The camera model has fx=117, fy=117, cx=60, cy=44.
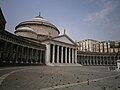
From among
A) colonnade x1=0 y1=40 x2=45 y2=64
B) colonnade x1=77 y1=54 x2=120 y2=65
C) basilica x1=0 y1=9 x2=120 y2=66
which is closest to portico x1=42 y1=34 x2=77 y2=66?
basilica x1=0 y1=9 x2=120 y2=66

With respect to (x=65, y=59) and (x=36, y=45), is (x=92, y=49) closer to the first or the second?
(x=65, y=59)

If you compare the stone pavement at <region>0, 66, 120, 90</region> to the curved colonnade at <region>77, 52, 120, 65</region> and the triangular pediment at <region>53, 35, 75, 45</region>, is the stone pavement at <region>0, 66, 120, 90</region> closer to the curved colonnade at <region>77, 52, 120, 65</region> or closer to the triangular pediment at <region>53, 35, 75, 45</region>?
the triangular pediment at <region>53, 35, 75, 45</region>

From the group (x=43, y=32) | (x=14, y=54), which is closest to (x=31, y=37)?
(x=43, y=32)

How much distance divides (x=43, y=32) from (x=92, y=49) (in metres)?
73.2

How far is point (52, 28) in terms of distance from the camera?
2504 inches

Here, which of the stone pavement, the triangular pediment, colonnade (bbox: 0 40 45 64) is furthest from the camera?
the triangular pediment

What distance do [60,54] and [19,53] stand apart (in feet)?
67.0

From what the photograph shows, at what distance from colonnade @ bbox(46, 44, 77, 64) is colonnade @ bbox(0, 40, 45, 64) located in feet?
11.3

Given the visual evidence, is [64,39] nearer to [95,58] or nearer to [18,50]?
[18,50]

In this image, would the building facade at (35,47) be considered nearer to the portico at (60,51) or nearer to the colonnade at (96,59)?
the portico at (60,51)

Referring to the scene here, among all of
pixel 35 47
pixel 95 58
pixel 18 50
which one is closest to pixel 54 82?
pixel 18 50

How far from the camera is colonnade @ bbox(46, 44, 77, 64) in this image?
1873 inches

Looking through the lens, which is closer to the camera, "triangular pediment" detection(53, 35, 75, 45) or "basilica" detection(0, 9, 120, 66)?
"basilica" detection(0, 9, 120, 66)

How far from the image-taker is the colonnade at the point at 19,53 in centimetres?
3187
